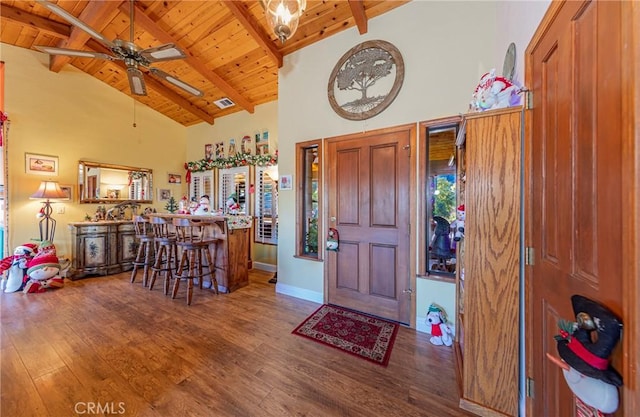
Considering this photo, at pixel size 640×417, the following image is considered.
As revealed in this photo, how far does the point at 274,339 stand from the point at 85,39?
15.8 ft

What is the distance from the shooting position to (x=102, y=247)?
411cm

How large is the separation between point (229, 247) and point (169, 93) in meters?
3.54

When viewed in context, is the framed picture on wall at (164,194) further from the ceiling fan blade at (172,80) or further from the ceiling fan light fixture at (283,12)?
the ceiling fan light fixture at (283,12)

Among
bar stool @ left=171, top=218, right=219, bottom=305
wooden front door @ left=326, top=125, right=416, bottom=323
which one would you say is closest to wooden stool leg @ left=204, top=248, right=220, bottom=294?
bar stool @ left=171, top=218, right=219, bottom=305

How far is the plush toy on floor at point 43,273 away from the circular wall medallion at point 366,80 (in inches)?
182

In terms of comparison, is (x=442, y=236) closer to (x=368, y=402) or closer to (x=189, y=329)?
(x=368, y=402)

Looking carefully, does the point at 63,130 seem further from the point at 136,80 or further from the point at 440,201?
the point at 440,201

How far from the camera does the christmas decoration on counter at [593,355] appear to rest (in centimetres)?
61

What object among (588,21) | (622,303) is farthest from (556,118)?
(622,303)

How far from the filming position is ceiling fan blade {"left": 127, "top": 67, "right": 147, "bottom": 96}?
2668 mm

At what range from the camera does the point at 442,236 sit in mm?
2385

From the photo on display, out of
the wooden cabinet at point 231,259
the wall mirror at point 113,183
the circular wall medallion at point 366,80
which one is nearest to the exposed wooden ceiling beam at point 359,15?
the circular wall medallion at point 366,80

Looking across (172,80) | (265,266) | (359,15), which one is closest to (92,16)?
(172,80)

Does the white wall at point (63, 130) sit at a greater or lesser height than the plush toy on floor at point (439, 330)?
greater
